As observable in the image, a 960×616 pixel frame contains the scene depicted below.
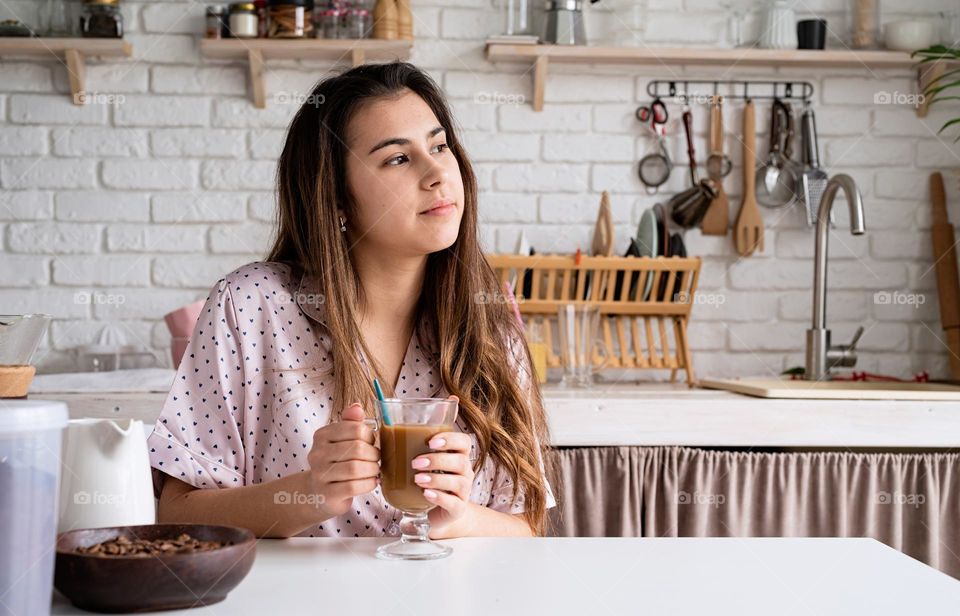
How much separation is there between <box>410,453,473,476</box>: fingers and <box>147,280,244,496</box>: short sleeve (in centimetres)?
45

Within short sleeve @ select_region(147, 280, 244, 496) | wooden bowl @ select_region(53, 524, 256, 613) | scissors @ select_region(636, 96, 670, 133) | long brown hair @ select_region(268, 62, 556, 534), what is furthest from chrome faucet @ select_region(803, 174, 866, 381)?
wooden bowl @ select_region(53, 524, 256, 613)

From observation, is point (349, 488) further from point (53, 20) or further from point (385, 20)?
point (53, 20)

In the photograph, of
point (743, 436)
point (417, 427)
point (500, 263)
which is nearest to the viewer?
point (417, 427)

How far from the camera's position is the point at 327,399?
1551 mm

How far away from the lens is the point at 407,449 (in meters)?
1.13

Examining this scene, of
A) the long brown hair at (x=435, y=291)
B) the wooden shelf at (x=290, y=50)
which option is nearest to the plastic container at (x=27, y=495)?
the long brown hair at (x=435, y=291)

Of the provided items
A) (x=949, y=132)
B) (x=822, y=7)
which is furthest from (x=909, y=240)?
(x=822, y=7)

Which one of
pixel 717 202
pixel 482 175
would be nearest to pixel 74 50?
pixel 482 175

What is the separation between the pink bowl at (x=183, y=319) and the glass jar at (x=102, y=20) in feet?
2.60

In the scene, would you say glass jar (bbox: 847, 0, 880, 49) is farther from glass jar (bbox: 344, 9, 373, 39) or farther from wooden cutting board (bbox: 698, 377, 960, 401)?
glass jar (bbox: 344, 9, 373, 39)

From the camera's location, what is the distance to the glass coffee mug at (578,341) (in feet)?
8.57

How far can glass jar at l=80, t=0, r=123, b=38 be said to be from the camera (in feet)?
9.16

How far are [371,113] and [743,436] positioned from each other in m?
1.20

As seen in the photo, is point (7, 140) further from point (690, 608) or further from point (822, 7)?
point (690, 608)
